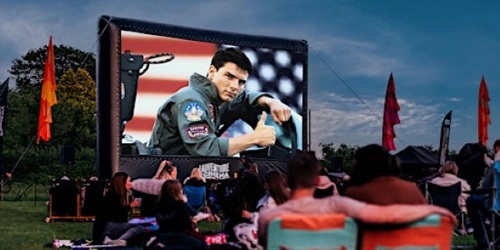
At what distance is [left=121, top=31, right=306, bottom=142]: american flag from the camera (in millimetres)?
14750

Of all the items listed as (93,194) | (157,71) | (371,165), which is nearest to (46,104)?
(157,71)

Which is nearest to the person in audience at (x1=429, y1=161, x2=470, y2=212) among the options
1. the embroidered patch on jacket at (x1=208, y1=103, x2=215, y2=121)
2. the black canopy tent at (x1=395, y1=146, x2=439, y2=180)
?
the embroidered patch on jacket at (x1=208, y1=103, x2=215, y2=121)

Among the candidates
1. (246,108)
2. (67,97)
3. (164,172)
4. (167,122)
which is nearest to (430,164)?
(246,108)

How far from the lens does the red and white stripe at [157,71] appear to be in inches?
578

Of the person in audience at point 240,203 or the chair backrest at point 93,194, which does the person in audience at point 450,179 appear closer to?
the person in audience at point 240,203

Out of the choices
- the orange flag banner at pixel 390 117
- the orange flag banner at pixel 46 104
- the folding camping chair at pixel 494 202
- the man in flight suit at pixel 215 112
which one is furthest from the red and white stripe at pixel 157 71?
the folding camping chair at pixel 494 202

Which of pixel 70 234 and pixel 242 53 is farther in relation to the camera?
pixel 242 53

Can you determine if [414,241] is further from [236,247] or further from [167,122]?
[167,122]

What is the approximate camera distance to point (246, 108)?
16.4 meters

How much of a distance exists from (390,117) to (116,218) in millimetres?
12441

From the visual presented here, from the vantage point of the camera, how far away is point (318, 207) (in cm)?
348

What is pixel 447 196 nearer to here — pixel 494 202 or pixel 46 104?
pixel 494 202

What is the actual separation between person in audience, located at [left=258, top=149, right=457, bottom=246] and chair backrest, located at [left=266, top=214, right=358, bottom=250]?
55 mm

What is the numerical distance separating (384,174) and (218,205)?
9.26m
